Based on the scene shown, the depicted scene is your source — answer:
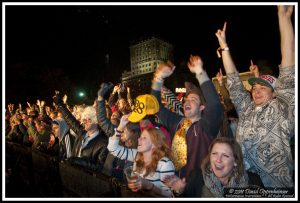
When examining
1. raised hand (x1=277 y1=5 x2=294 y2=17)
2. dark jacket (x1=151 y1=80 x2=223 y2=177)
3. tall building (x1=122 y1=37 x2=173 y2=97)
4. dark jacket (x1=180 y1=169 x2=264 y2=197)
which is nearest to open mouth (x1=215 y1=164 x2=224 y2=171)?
dark jacket (x1=180 y1=169 x2=264 y2=197)

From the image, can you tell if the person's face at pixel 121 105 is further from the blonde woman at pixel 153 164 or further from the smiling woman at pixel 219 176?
the smiling woman at pixel 219 176

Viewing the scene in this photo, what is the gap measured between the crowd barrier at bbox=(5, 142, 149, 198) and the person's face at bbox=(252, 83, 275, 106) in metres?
1.76

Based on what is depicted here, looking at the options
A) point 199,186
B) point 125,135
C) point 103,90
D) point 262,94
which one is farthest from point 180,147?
point 103,90

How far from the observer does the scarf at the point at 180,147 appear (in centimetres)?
316

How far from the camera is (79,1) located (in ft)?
11.7

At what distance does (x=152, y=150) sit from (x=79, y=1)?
2305 mm

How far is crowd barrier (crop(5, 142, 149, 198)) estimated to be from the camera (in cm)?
304

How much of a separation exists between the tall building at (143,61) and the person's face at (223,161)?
56.2m

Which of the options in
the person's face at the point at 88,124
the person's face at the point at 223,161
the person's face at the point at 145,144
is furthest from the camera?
the person's face at the point at 88,124

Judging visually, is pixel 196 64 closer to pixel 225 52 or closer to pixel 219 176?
pixel 225 52

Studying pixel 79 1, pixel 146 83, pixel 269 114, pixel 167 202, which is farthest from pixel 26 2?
pixel 146 83

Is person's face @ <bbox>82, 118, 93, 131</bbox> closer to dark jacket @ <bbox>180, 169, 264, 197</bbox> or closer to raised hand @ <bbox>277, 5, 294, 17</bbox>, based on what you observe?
dark jacket @ <bbox>180, 169, 264, 197</bbox>

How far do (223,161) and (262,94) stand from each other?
1.07m

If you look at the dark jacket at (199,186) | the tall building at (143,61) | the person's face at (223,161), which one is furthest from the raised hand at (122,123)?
the tall building at (143,61)
